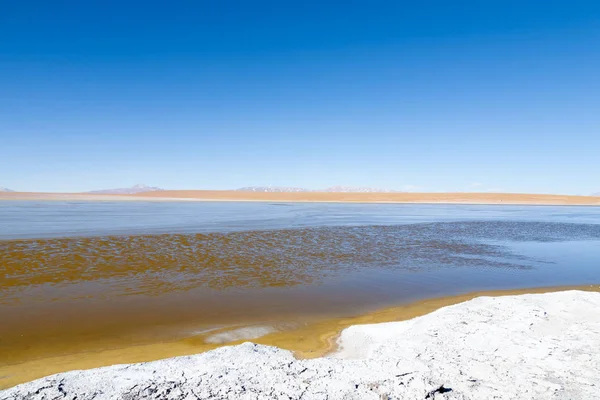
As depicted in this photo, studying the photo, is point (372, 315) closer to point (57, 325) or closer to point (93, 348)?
point (93, 348)

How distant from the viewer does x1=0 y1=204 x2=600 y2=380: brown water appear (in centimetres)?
632

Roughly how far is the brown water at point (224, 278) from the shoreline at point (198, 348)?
23 cm

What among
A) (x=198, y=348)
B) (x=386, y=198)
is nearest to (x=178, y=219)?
(x=198, y=348)

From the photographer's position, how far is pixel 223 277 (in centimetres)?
980

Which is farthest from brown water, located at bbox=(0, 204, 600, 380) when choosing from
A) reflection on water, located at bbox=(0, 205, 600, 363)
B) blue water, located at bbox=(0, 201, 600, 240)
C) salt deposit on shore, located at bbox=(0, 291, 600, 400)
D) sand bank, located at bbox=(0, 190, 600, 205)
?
sand bank, located at bbox=(0, 190, 600, 205)

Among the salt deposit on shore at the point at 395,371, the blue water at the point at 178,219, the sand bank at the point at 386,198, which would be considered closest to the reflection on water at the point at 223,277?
the salt deposit on shore at the point at 395,371

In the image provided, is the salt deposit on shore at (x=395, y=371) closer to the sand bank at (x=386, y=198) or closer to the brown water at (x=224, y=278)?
the brown water at (x=224, y=278)

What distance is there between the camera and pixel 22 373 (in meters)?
4.61

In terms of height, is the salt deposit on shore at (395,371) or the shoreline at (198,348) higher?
the salt deposit on shore at (395,371)

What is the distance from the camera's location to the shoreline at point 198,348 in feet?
15.5

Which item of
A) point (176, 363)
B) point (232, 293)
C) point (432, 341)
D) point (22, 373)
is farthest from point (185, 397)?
point (232, 293)

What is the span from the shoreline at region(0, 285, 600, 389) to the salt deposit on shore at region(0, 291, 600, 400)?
1.81 ft

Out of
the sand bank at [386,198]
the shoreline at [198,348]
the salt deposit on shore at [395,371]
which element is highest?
the sand bank at [386,198]

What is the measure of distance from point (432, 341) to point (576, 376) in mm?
1535
